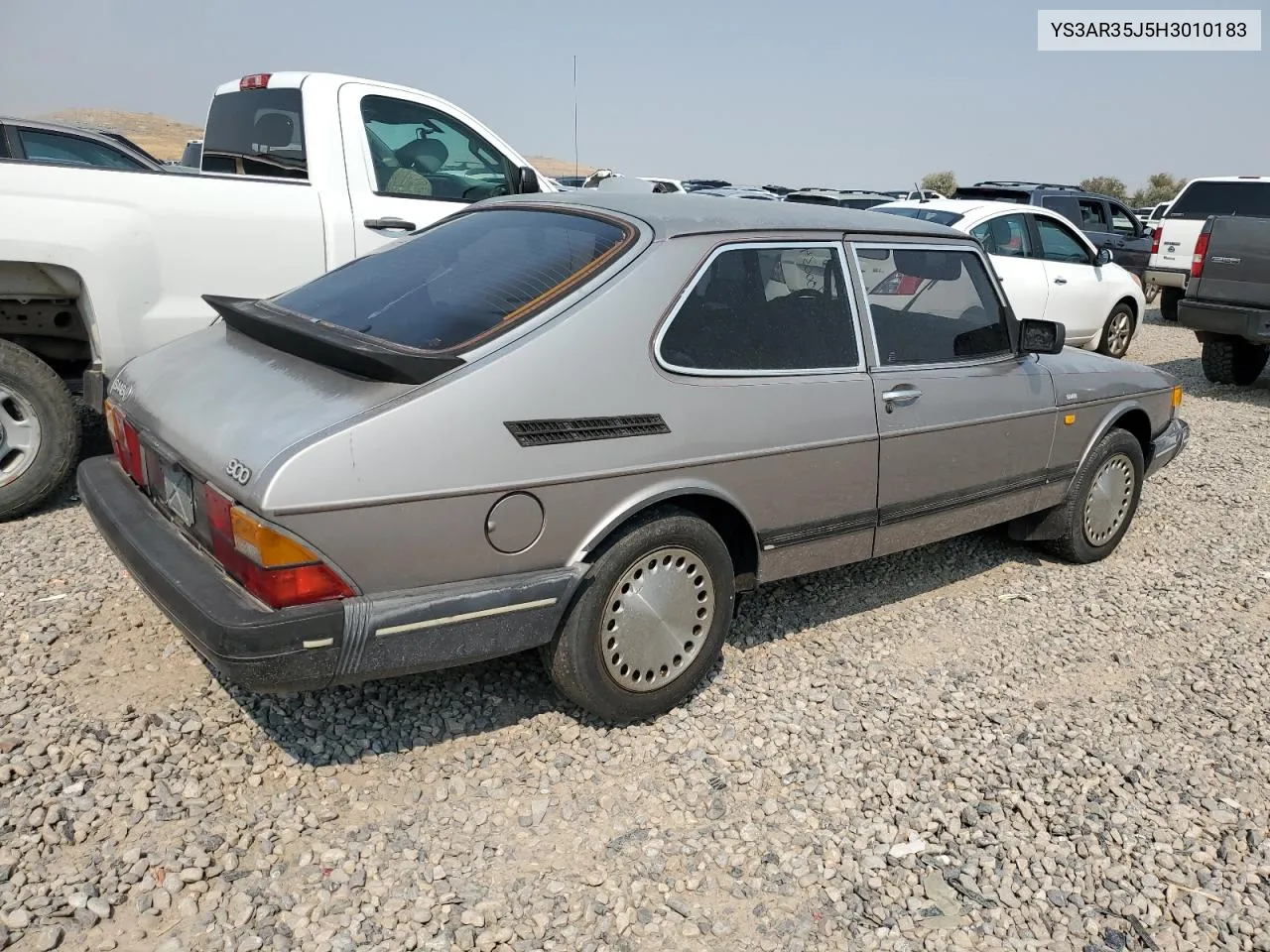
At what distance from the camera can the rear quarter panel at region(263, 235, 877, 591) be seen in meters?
2.62

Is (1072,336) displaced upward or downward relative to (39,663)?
upward

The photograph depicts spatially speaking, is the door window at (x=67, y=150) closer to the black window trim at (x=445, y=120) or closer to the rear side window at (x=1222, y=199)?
the black window trim at (x=445, y=120)

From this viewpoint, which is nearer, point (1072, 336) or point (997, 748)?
point (997, 748)

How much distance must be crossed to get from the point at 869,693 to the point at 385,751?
177 centimetres

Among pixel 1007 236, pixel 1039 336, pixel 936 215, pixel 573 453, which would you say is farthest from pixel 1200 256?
pixel 573 453

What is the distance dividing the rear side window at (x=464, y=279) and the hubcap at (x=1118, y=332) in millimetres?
9008

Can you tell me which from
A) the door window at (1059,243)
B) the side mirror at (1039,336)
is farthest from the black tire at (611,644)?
the door window at (1059,243)

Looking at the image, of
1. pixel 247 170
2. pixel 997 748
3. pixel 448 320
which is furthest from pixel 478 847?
pixel 247 170

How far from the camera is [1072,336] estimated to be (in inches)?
401

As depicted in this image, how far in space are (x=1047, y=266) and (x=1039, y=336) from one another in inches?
236

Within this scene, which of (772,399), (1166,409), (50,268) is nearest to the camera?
(772,399)

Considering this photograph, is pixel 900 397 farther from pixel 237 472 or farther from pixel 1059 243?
Result: pixel 1059 243

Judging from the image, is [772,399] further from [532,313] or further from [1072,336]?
[1072,336]

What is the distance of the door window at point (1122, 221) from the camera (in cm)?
1555
